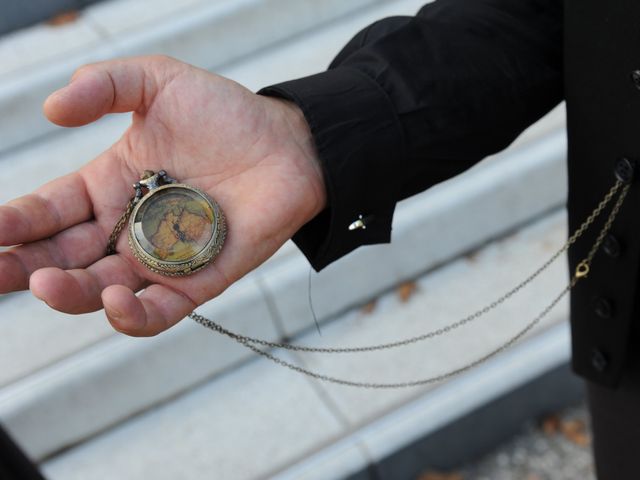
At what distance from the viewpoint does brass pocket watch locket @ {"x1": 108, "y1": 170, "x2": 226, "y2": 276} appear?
1.34 m

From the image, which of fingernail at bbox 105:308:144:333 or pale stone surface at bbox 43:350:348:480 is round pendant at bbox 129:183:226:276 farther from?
pale stone surface at bbox 43:350:348:480

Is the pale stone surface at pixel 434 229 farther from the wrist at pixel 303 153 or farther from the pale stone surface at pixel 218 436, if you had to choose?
the wrist at pixel 303 153

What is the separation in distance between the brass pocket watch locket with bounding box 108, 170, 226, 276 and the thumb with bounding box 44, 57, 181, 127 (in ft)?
0.46

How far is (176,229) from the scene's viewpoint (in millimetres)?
1423

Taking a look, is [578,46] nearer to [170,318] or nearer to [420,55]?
[420,55]

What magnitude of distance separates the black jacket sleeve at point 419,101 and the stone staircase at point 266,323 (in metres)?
1.31

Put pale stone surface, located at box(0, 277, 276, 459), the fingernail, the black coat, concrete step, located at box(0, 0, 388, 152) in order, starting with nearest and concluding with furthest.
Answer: the fingernail, the black coat, pale stone surface, located at box(0, 277, 276, 459), concrete step, located at box(0, 0, 388, 152)

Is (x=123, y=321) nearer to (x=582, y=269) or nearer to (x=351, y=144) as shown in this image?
(x=351, y=144)

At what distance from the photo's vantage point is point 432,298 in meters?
2.97

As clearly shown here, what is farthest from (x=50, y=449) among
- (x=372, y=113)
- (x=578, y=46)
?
(x=578, y=46)

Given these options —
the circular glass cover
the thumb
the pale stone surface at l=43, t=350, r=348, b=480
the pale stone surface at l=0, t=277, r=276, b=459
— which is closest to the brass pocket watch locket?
the circular glass cover

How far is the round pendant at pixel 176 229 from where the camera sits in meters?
1.34

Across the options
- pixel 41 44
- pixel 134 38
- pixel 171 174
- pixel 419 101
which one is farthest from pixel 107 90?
pixel 41 44

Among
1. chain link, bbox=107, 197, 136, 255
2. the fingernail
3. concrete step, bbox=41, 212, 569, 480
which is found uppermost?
chain link, bbox=107, 197, 136, 255
